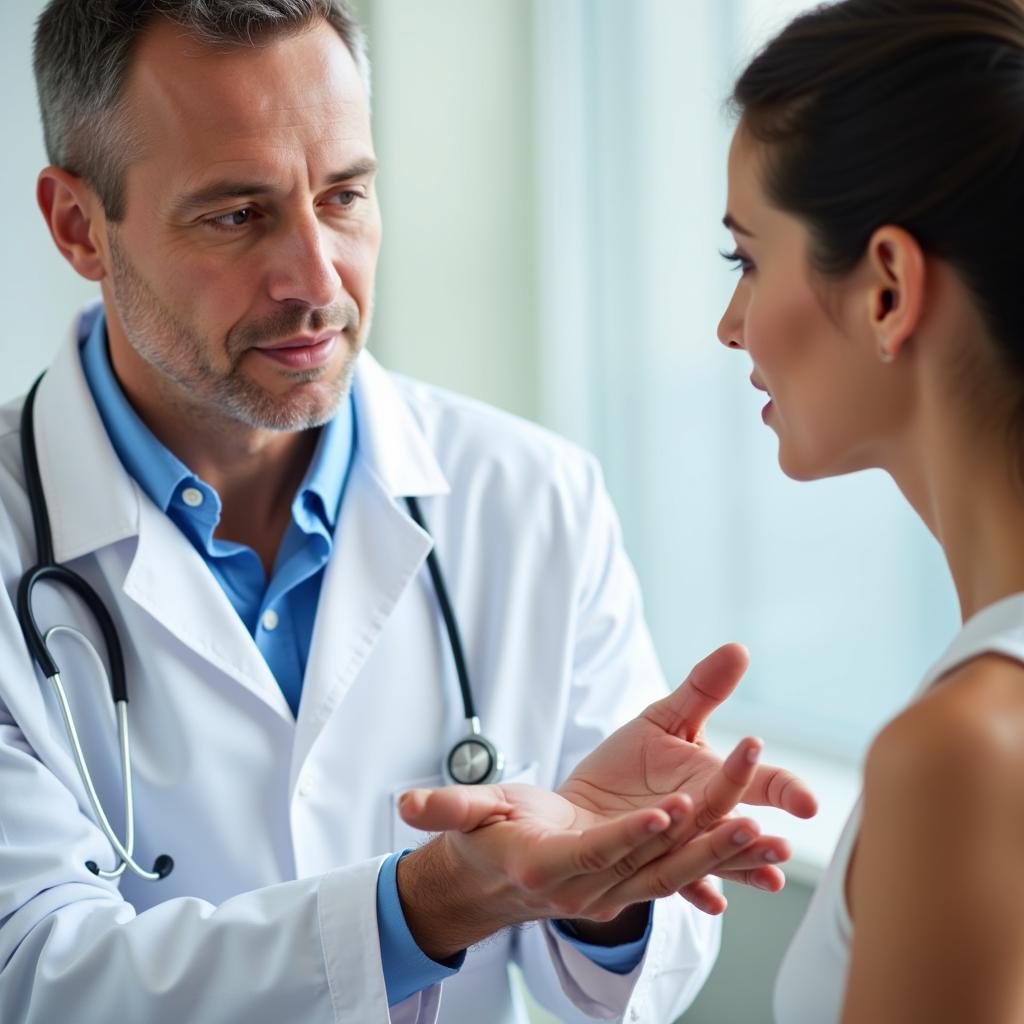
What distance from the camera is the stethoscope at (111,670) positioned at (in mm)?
1182

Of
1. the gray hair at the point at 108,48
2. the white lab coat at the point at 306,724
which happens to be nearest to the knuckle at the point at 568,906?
the white lab coat at the point at 306,724

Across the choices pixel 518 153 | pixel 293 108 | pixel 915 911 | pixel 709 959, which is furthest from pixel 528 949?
pixel 518 153

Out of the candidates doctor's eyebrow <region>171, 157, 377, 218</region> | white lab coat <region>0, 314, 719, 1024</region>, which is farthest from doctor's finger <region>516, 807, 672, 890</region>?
doctor's eyebrow <region>171, 157, 377, 218</region>

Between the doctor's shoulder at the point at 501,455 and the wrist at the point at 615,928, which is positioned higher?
the doctor's shoulder at the point at 501,455

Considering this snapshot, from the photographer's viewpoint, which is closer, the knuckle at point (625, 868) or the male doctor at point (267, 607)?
the knuckle at point (625, 868)

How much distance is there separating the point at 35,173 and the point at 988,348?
1539 millimetres

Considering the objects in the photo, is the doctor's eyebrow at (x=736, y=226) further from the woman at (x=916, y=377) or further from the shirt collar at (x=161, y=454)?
the shirt collar at (x=161, y=454)

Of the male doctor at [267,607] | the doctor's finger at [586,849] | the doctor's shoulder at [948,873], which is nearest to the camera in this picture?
the doctor's shoulder at [948,873]

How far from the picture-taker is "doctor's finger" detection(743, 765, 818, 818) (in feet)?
3.04

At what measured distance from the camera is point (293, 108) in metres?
1.28

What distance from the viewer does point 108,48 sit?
4.32ft

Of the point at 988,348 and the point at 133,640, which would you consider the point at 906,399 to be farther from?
the point at 133,640

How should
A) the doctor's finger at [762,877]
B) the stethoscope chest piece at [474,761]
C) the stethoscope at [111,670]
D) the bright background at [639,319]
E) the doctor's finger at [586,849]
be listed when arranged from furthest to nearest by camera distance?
the bright background at [639,319]
the stethoscope chest piece at [474,761]
the stethoscope at [111,670]
the doctor's finger at [762,877]
the doctor's finger at [586,849]

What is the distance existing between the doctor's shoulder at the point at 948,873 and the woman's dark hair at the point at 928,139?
23 centimetres
